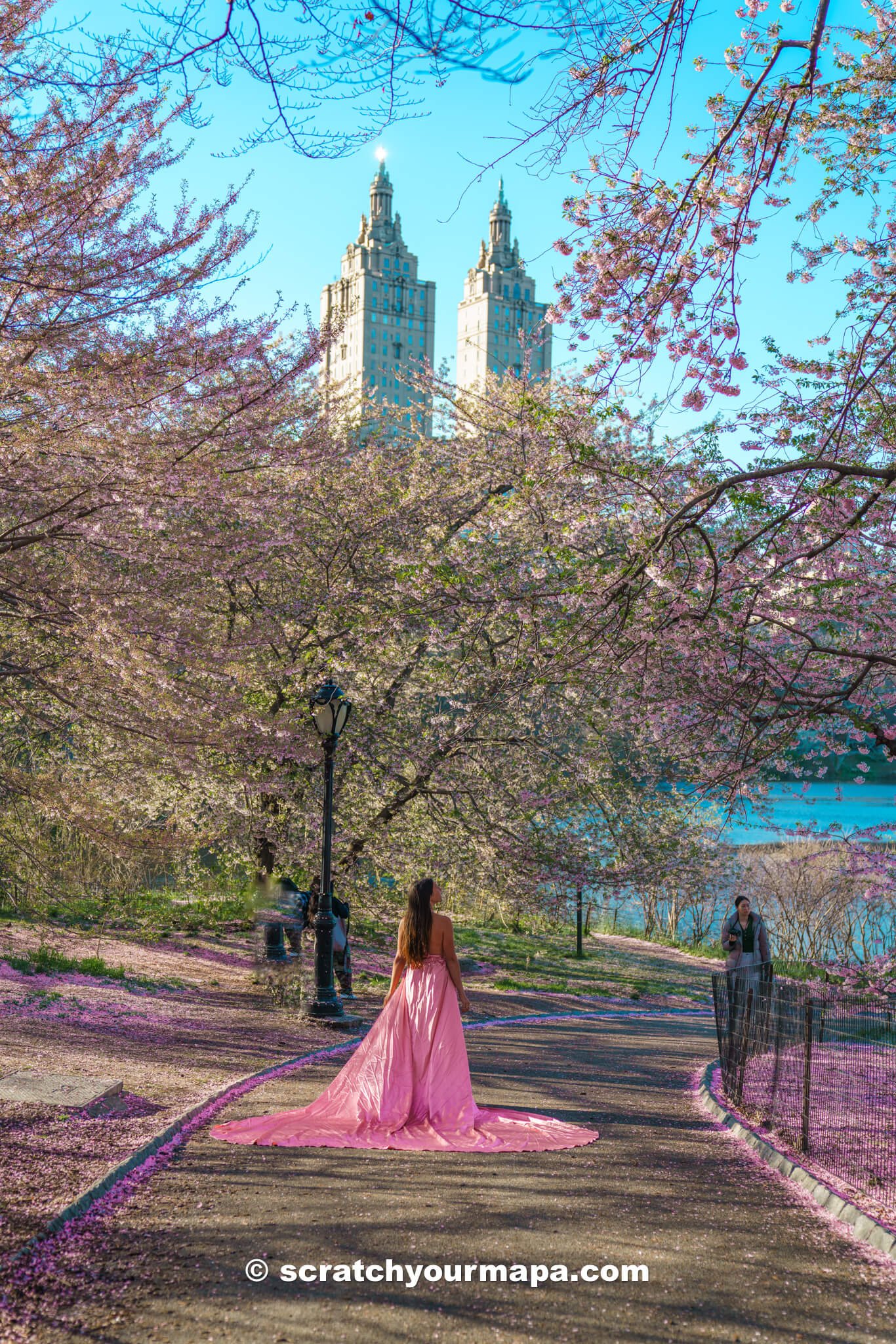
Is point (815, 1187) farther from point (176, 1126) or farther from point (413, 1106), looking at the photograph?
point (176, 1126)

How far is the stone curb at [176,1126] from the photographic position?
4.78 metres

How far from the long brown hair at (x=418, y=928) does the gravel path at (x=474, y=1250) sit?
1.78 metres

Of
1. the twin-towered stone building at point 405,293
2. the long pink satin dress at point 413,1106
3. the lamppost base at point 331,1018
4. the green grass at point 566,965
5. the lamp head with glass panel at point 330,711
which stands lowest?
the green grass at point 566,965

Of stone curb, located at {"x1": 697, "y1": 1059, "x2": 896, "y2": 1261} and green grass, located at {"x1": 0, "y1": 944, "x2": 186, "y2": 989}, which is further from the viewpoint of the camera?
green grass, located at {"x1": 0, "y1": 944, "x2": 186, "y2": 989}

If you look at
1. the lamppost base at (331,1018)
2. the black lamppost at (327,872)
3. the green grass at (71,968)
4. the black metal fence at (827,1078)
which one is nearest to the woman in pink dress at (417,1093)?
the black metal fence at (827,1078)

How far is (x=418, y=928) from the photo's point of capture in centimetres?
830

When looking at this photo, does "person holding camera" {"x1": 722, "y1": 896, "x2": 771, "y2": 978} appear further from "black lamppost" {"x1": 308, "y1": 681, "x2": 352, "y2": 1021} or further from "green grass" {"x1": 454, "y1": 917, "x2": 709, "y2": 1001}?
"green grass" {"x1": 454, "y1": 917, "x2": 709, "y2": 1001}

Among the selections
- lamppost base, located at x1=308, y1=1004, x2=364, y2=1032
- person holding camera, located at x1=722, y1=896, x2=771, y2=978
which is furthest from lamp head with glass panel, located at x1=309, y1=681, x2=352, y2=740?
person holding camera, located at x1=722, y1=896, x2=771, y2=978

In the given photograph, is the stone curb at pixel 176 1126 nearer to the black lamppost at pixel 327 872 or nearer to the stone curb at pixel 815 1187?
the black lamppost at pixel 327 872

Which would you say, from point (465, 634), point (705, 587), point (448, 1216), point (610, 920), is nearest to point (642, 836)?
point (465, 634)

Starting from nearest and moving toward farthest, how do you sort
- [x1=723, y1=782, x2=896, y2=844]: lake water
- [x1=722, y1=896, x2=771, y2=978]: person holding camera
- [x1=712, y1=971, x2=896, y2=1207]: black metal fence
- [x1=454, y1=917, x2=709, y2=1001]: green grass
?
[x1=712, y1=971, x2=896, y2=1207]: black metal fence < [x1=722, y1=896, x2=771, y2=978]: person holding camera < [x1=723, y1=782, x2=896, y2=844]: lake water < [x1=454, y1=917, x2=709, y2=1001]: green grass

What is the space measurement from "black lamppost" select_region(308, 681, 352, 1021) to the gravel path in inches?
216

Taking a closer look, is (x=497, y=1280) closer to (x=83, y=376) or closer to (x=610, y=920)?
(x=83, y=376)

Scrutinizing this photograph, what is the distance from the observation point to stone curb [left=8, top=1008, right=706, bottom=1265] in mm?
4781
